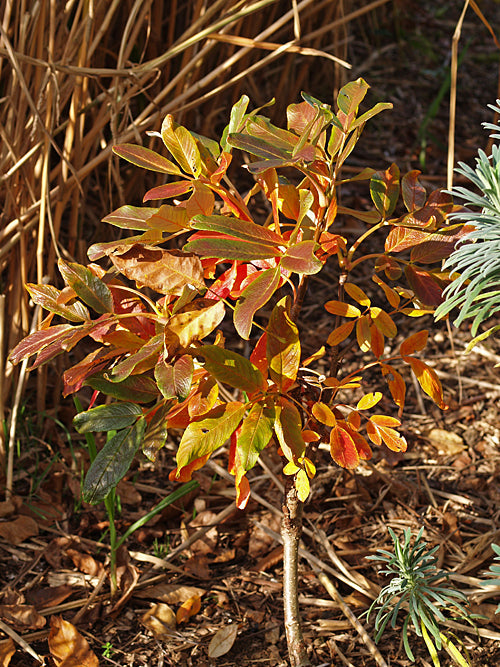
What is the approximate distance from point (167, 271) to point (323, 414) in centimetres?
24

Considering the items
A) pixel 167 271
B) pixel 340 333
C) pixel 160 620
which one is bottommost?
pixel 160 620

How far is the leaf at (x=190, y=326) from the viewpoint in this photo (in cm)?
68

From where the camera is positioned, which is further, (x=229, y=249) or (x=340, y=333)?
(x=340, y=333)

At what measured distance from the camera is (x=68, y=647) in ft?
3.51

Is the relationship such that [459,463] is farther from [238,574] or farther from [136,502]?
[136,502]

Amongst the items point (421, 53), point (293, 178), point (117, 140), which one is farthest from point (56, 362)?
point (421, 53)

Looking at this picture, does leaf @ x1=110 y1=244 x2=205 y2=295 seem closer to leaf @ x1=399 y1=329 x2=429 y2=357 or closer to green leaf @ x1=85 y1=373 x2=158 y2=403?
green leaf @ x1=85 y1=373 x2=158 y2=403

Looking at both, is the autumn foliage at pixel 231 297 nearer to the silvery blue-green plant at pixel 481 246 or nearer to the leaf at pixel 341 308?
the leaf at pixel 341 308

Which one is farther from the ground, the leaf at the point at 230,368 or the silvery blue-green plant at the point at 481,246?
the silvery blue-green plant at the point at 481,246

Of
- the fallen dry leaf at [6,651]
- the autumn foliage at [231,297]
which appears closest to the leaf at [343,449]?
the autumn foliage at [231,297]

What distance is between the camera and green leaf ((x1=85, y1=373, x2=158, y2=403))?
80 cm

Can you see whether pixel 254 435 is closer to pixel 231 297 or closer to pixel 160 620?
pixel 231 297

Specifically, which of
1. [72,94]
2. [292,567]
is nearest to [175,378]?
[292,567]

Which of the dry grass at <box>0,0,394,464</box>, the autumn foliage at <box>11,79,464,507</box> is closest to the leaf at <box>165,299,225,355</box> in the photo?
the autumn foliage at <box>11,79,464,507</box>
